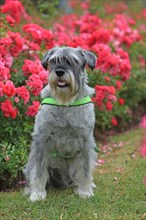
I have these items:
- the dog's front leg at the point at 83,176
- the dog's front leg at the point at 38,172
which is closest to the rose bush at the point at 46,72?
the dog's front leg at the point at 38,172

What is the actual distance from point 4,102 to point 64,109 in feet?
2.72

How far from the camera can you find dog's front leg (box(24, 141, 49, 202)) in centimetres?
596

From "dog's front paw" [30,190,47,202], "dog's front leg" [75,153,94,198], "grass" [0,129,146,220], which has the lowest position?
"grass" [0,129,146,220]

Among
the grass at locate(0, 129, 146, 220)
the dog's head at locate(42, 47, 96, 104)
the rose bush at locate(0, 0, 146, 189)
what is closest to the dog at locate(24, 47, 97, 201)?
the dog's head at locate(42, 47, 96, 104)

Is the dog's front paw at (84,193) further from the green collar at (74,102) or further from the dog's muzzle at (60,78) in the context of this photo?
the dog's muzzle at (60,78)

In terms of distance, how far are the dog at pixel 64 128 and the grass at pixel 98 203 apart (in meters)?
0.19

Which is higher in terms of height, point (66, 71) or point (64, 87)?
point (66, 71)

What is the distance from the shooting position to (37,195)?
6.00 metres

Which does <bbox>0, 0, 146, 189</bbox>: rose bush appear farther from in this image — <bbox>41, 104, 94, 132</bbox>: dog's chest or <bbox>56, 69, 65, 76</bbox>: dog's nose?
<bbox>56, 69, 65, 76</bbox>: dog's nose

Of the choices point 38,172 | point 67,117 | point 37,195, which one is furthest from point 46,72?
point 37,195

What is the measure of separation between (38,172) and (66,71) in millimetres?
1355

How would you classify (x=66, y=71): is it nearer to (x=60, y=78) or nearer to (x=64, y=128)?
(x=60, y=78)

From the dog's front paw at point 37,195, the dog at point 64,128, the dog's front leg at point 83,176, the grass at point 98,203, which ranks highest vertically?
the dog at point 64,128

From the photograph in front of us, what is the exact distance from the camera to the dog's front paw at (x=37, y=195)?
5.96m
